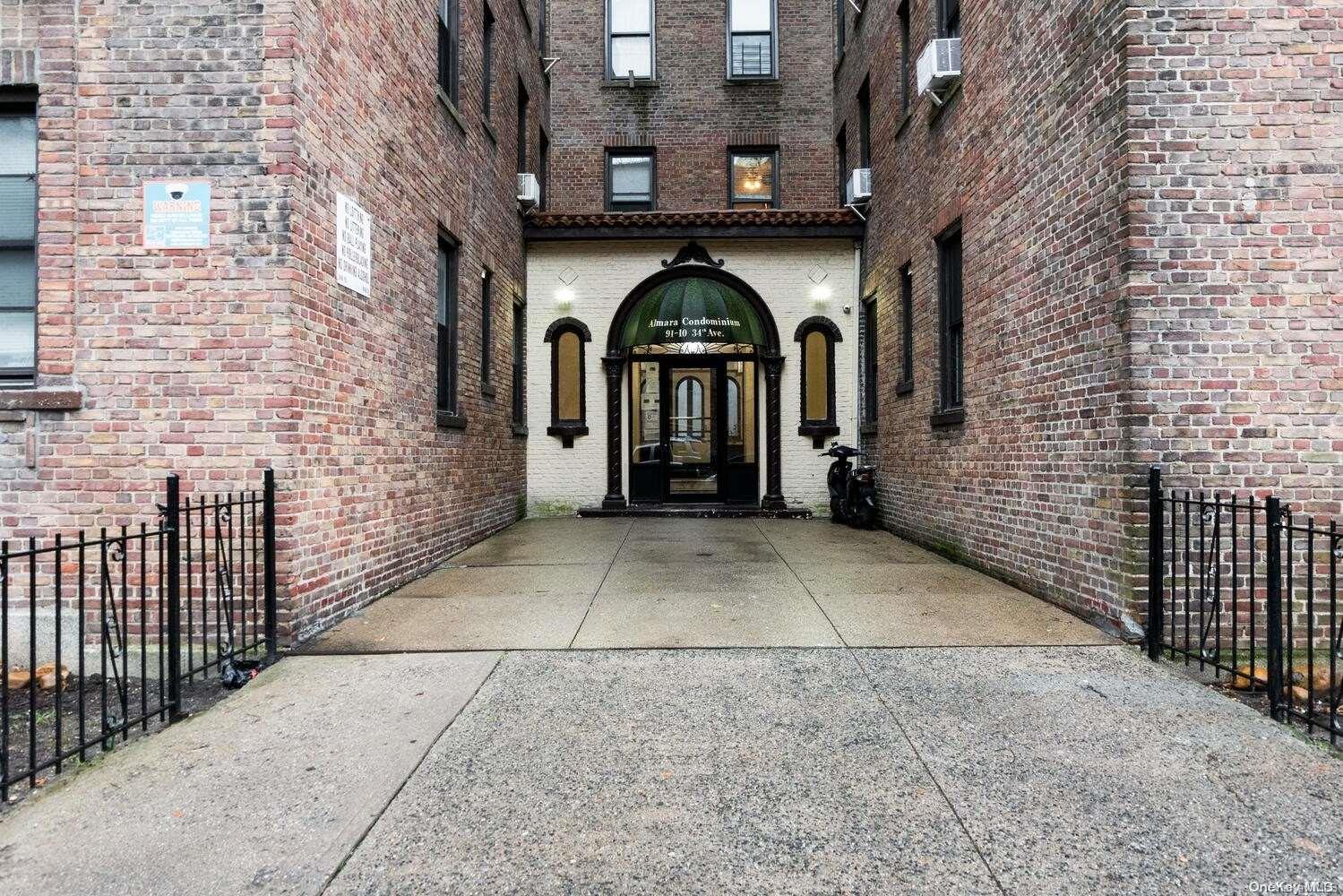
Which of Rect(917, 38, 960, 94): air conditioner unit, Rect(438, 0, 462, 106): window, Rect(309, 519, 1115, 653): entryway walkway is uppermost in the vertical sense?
Rect(438, 0, 462, 106): window

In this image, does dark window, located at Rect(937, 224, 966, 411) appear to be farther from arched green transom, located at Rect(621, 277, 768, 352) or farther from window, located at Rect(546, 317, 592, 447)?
window, located at Rect(546, 317, 592, 447)

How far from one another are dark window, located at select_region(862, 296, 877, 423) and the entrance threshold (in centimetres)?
194

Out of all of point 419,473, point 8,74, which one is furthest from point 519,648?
point 8,74

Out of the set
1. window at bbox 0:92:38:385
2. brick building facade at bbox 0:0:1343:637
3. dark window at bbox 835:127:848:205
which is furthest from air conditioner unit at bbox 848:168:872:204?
window at bbox 0:92:38:385

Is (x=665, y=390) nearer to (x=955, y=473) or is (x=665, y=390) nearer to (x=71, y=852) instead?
(x=955, y=473)

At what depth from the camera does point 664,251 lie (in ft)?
40.4

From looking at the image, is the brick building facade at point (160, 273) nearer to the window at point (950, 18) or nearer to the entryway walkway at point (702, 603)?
the entryway walkway at point (702, 603)

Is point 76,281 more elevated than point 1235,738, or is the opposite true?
point 76,281

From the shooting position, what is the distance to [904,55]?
9.56m

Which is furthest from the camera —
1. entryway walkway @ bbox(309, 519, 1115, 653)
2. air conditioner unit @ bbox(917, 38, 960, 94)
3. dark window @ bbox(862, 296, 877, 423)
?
dark window @ bbox(862, 296, 877, 423)

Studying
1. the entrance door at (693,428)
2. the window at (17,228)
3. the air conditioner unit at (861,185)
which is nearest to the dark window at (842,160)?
the air conditioner unit at (861,185)

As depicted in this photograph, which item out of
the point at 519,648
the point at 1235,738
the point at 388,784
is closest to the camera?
the point at 388,784

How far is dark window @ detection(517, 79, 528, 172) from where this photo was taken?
460 inches

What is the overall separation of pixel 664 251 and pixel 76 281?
29.0 feet
